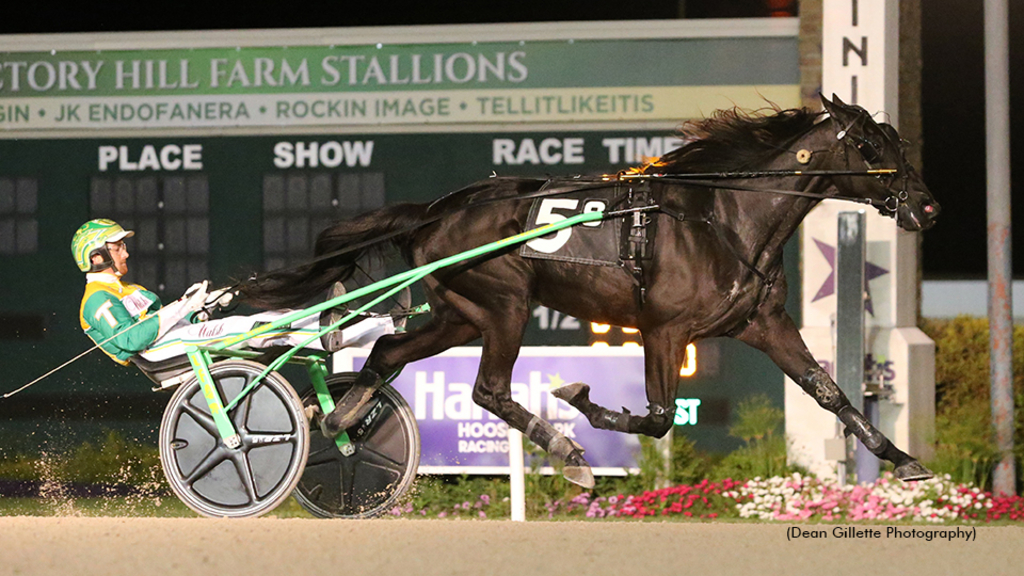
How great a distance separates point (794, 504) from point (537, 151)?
2799 mm

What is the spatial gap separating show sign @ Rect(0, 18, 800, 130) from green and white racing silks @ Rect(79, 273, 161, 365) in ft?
10.5

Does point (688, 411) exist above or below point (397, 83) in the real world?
below

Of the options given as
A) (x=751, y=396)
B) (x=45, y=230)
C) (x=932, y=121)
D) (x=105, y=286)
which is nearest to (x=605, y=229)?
(x=105, y=286)

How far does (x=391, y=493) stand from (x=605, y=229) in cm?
151

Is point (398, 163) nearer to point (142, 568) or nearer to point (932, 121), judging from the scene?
point (142, 568)

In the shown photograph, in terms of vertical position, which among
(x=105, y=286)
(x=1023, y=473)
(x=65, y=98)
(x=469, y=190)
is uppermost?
(x=65, y=98)

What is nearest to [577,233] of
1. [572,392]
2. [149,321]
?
[572,392]

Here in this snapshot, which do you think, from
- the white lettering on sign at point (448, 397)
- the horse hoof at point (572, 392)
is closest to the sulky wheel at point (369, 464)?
the horse hoof at point (572, 392)

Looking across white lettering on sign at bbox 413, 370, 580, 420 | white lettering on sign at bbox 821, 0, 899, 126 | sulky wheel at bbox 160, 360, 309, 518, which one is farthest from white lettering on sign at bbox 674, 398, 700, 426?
sulky wheel at bbox 160, 360, 309, 518

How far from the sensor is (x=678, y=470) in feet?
25.8

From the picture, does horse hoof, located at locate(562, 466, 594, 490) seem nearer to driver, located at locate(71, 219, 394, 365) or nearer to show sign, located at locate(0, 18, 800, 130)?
driver, located at locate(71, 219, 394, 365)

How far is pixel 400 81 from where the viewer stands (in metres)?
8.98

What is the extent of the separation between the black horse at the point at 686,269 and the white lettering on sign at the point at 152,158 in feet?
11.1

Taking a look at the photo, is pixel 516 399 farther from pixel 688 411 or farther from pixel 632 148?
pixel 632 148
